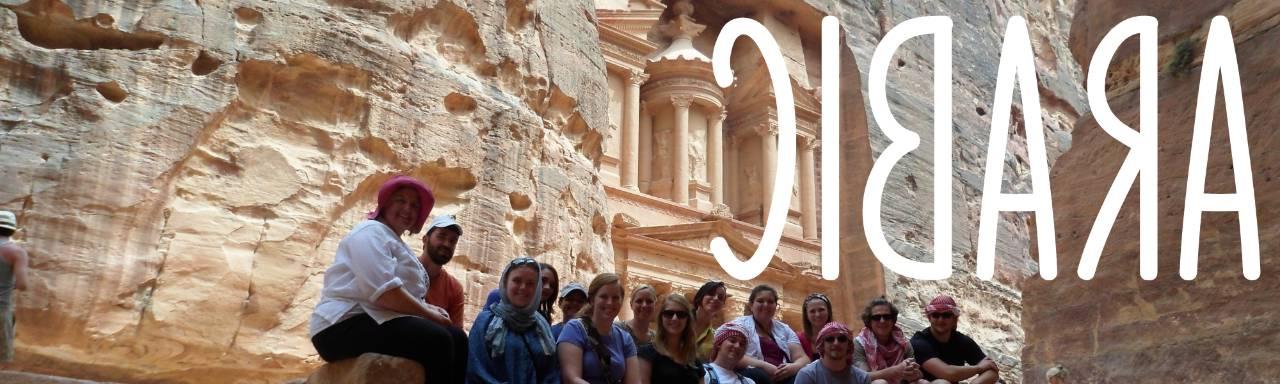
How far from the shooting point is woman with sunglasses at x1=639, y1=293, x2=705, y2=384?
4945 millimetres

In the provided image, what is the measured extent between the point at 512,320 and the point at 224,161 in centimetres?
372

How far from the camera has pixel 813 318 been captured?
6051mm

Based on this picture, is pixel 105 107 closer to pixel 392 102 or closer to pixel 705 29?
pixel 392 102

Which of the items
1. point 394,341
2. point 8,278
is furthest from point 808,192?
point 394,341

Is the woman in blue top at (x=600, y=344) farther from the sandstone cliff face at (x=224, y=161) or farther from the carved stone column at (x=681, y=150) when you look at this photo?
the carved stone column at (x=681, y=150)

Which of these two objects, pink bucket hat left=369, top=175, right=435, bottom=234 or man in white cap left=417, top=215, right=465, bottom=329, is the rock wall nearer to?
man in white cap left=417, top=215, right=465, bottom=329

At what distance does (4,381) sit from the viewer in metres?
4.89

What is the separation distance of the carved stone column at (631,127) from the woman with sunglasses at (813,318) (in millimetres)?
12815

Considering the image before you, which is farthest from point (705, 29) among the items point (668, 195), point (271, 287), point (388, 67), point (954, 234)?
point (271, 287)

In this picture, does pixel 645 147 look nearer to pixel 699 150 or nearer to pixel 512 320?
pixel 699 150

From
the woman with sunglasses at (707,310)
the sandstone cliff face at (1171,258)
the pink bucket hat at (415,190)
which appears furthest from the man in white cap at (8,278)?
the sandstone cliff face at (1171,258)

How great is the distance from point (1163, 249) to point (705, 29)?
17.3 meters

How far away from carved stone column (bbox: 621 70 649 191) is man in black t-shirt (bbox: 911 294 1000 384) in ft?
43.3

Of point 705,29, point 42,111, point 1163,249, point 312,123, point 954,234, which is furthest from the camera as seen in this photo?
point 705,29
